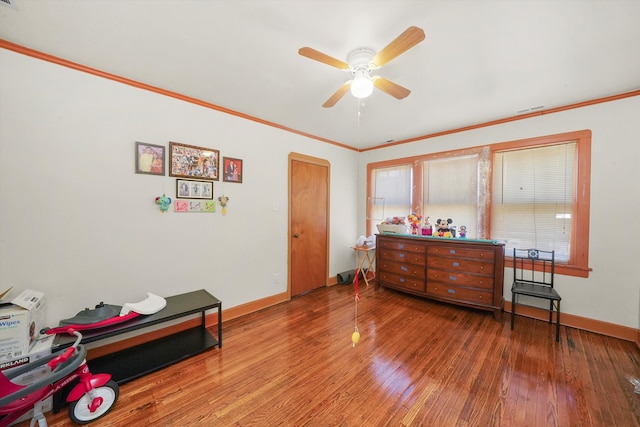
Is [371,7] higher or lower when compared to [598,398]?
higher

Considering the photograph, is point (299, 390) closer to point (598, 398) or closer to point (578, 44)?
point (598, 398)

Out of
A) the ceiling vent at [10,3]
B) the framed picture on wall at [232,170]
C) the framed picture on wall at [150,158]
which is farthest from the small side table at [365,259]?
the ceiling vent at [10,3]

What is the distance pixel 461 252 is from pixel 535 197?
1.13 meters

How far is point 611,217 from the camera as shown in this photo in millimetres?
2408

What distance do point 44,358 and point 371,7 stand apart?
2.95m

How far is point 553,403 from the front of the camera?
1.57 metres

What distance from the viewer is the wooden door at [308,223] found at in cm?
349

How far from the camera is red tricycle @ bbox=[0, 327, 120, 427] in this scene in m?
1.20

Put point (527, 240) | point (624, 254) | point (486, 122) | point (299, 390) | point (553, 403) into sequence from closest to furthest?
1. point (553, 403)
2. point (299, 390)
3. point (624, 254)
4. point (527, 240)
5. point (486, 122)

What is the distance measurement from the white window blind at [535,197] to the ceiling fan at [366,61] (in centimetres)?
221

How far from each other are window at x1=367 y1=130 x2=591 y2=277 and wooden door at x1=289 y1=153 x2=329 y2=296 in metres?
1.50

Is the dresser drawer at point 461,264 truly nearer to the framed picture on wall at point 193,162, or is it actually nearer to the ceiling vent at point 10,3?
the framed picture on wall at point 193,162

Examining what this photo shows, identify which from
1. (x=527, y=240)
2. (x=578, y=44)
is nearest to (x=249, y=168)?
(x=578, y=44)

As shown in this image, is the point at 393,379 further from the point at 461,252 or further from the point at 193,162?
the point at 193,162
